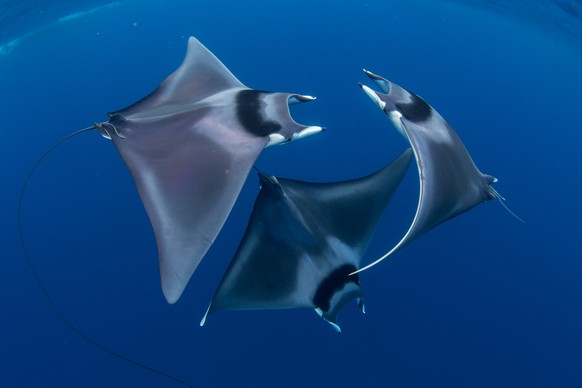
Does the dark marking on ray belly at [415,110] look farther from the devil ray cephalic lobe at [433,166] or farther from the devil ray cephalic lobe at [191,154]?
the devil ray cephalic lobe at [191,154]

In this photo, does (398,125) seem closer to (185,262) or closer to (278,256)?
(278,256)

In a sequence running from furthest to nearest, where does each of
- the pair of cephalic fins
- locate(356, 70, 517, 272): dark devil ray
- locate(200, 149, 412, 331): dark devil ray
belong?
1. locate(200, 149, 412, 331): dark devil ray
2. the pair of cephalic fins
3. locate(356, 70, 517, 272): dark devil ray

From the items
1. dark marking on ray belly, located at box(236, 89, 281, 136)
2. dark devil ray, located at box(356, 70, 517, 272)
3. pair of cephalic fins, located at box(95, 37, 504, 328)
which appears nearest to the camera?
dark devil ray, located at box(356, 70, 517, 272)

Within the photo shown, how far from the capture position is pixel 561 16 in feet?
29.9

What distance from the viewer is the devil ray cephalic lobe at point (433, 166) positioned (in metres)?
2.46

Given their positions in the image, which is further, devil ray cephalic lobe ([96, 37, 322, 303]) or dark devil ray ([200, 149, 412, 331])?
dark devil ray ([200, 149, 412, 331])

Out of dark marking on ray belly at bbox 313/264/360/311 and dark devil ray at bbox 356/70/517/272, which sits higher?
dark devil ray at bbox 356/70/517/272

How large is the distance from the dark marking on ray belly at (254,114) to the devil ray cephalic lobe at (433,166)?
785mm

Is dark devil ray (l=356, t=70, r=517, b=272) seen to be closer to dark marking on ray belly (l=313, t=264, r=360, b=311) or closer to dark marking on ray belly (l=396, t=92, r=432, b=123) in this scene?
dark marking on ray belly (l=396, t=92, r=432, b=123)

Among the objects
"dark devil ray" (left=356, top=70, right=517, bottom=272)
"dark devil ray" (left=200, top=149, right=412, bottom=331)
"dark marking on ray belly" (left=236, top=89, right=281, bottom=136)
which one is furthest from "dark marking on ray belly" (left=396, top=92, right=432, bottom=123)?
"dark devil ray" (left=200, top=149, right=412, bottom=331)

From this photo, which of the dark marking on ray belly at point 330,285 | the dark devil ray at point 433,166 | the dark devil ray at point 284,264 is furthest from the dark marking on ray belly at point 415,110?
the dark marking on ray belly at point 330,285

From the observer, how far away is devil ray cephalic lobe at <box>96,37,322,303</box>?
8.27 feet

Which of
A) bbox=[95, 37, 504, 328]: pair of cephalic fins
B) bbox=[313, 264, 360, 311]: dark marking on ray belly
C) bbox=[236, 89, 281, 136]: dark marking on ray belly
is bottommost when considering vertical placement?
bbox=[313, 264, 360, 311]: dark marking on ray belly

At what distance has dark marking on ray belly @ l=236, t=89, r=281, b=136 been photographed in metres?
2.94
